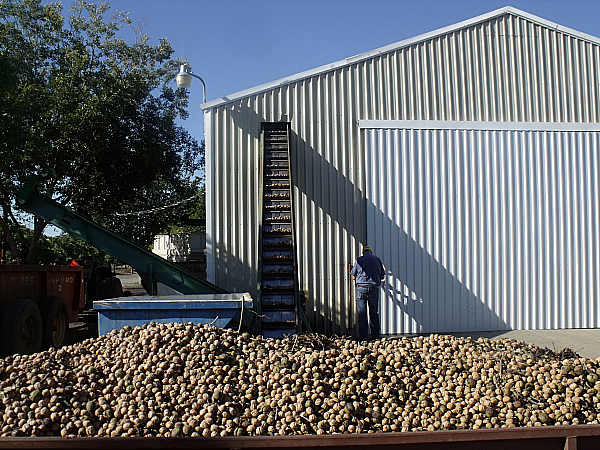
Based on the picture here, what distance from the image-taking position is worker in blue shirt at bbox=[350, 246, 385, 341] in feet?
34.5

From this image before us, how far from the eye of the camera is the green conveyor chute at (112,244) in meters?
9.82

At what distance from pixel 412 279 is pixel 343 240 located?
173 centimetres

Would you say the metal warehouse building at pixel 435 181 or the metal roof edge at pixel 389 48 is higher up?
the metal roof edge at pixel 389 48

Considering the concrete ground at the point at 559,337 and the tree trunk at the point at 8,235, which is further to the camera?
the tree trunk at the point at 8,235

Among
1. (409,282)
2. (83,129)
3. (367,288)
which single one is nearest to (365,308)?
(367,288)

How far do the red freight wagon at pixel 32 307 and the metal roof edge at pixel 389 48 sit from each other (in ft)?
16.0

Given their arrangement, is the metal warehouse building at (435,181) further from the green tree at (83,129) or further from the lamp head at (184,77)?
the green tree at (83,129)

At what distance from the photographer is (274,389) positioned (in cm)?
470

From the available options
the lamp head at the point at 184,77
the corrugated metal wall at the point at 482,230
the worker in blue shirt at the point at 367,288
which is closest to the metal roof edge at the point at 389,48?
the corrugated metal wall at the point at 482,230

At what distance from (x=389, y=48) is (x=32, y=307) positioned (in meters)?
8.97

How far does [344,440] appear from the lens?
3.02 meters

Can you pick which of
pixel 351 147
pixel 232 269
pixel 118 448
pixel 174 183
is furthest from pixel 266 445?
pixel 174 183

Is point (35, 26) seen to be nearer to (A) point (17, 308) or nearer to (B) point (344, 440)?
(A) point (17, 308)

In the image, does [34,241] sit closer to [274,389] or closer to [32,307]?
[32,307]
